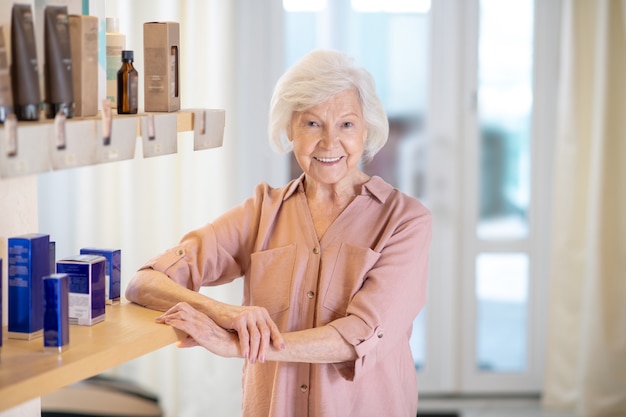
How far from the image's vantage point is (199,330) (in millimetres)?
2092

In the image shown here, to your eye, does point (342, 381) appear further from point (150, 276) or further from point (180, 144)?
point (180, 144)

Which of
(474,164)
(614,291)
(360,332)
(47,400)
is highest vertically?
(474,164)

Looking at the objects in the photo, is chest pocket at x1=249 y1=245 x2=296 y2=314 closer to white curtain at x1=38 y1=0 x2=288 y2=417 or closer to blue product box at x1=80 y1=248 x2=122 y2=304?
blue product box at x1=80 y1=248 x2=122 y2=304

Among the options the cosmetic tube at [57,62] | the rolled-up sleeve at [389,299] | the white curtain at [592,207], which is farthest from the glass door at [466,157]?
the cosmetic tube at [57,62]

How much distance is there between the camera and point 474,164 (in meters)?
4.57

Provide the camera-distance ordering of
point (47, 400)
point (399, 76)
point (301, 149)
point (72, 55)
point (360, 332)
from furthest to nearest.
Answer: point (399, 76)
point (47, 400)
point (301, 149)
point (360, 332)
point (72, 55)

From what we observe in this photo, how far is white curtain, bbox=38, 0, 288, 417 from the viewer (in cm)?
418

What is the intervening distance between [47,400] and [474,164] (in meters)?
2.26

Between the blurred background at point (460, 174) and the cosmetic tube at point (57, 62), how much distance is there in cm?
230

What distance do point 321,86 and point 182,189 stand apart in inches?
78.8

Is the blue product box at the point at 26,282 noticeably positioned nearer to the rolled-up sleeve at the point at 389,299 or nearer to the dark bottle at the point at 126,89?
the dark bottle at the point at 126,89

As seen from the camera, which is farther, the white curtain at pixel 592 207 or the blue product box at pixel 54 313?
the white curtain at pixel 592 207

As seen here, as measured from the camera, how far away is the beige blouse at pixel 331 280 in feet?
7.48

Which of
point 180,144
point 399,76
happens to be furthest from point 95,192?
point 399,76
